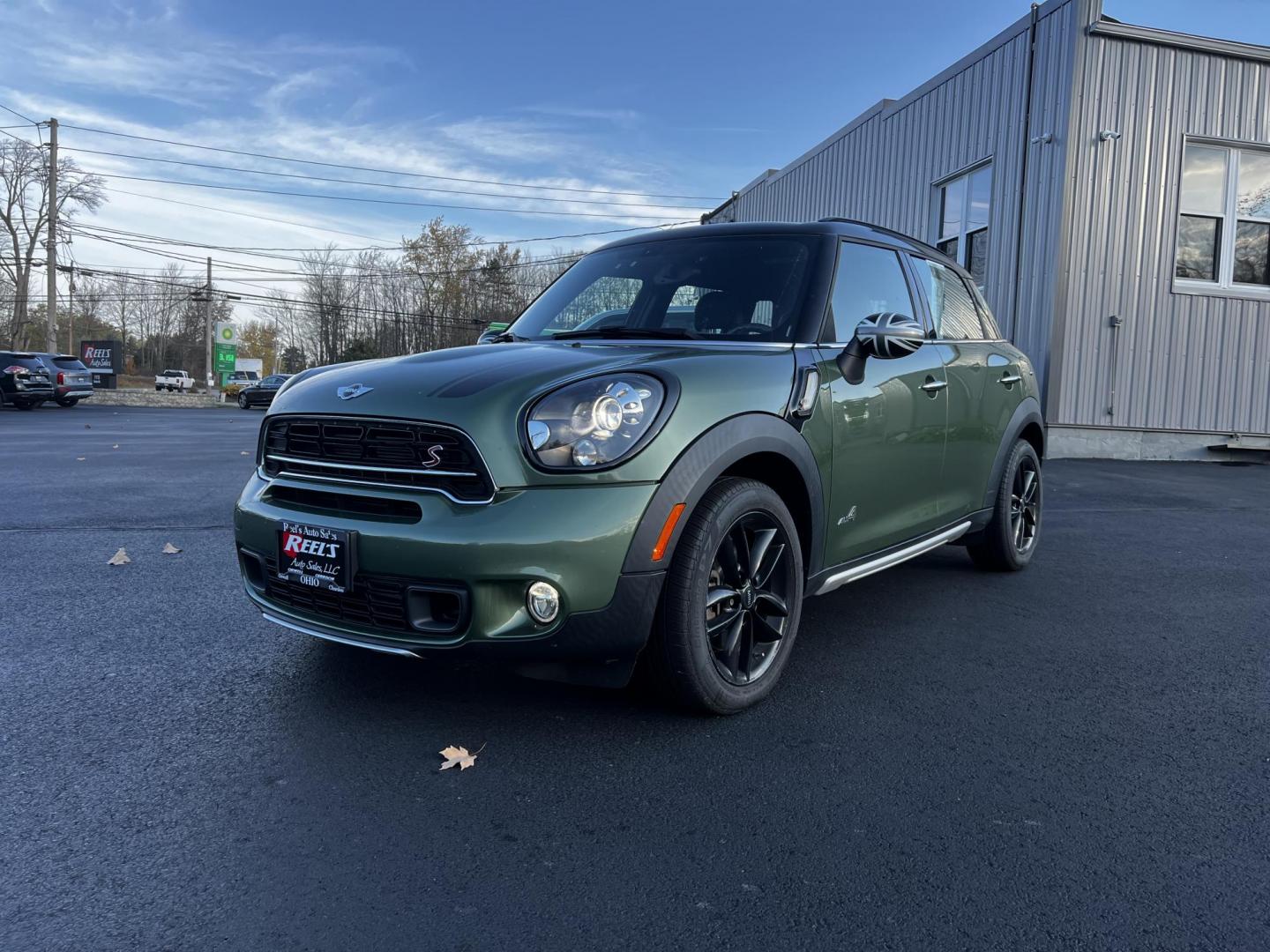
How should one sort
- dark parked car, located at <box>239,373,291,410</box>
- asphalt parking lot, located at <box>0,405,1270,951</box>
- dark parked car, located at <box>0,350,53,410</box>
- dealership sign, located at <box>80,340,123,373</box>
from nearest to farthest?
asphalt parking lot, located at <box>0,405,1270,951</box> < dark parked car, located at <box>0,350,53,410</box> < dark parked car, located at <box>239,373,291,410</box> < dealership sign, located at <box>80,340,123,373</box>

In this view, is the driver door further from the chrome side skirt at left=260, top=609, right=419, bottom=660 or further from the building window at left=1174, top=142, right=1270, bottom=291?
the building window at left=1174, top=142, right=1270, bottom=291

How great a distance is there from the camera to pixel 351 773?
2518mm

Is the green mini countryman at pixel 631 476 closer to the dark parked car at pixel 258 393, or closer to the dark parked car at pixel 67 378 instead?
the dark parked car at pixel 67 378

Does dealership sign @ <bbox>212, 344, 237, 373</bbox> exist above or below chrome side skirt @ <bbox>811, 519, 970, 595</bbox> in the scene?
above

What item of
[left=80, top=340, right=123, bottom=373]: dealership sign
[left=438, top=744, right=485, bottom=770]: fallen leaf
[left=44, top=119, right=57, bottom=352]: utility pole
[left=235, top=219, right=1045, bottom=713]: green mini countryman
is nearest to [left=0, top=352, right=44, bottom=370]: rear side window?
[left=44, top=119, right=57, bottom=352]: utility pole

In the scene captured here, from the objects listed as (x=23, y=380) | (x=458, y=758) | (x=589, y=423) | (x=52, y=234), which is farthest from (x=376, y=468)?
(x=52, y=234)

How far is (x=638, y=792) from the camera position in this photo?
2.45 metres

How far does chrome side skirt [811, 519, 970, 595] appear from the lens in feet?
11.3

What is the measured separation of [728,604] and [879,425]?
3.51 feet

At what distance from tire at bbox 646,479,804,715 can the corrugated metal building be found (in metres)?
8.77

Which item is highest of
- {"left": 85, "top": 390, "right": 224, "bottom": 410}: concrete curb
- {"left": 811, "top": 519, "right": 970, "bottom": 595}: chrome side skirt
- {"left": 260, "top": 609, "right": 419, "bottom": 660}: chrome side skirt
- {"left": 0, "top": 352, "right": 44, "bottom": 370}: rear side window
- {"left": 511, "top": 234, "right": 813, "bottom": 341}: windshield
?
{"left": 511, "top": 234, "right": 813, "bottom": 341}: windshield

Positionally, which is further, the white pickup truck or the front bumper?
the white pickup truck

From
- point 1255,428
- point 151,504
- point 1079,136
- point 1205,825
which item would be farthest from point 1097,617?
point 1255,428

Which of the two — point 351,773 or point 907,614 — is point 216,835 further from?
point 907,614
